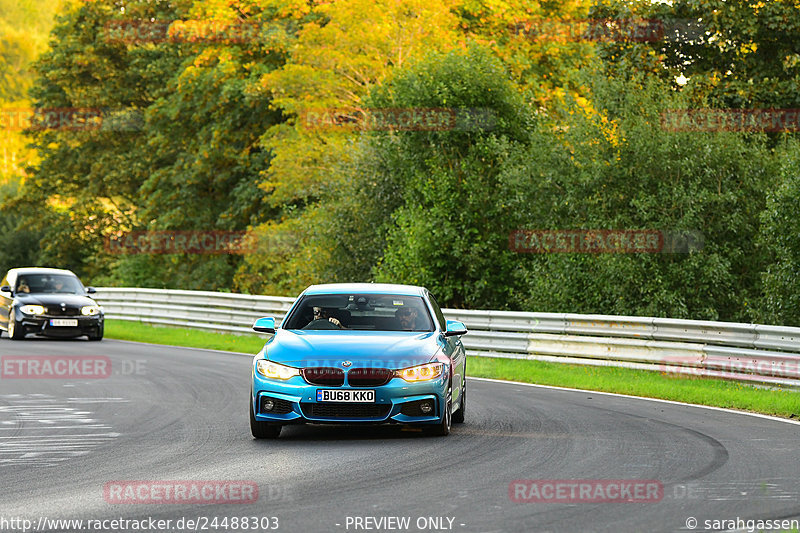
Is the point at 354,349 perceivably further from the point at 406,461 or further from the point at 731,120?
the point at 731,120

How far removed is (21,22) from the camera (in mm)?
165750

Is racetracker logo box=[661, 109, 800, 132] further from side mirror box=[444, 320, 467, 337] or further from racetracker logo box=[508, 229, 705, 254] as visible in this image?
side mirror box=[444, 320, 467, 337]

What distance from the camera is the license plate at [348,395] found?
10555 millimetres

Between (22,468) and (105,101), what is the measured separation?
1797 inches

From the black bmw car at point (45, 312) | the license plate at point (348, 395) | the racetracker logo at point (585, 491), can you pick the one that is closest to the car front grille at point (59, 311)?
the black bmw car at point (45, 312)

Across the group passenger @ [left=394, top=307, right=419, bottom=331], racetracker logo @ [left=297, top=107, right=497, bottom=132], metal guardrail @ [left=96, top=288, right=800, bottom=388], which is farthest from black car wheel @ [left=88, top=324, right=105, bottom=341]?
passenger @ [left=394, top=307, right=419, bottom=331]

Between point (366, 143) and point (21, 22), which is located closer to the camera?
point (366, 143)

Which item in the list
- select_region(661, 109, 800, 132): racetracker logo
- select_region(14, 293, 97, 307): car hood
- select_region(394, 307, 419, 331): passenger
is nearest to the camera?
select_region(394, 307, 419, 331): passenger

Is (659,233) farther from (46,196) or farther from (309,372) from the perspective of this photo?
(46,196)

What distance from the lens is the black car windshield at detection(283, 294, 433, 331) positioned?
1201 centimetres

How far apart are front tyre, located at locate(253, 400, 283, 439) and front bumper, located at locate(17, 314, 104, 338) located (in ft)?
53.7

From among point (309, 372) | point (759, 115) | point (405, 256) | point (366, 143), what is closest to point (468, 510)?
point (309, 372)

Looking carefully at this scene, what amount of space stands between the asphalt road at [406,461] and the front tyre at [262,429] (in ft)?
0.47

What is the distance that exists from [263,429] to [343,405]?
2.73 ft
